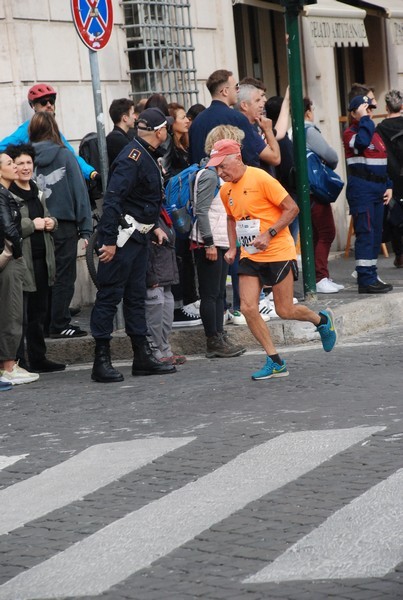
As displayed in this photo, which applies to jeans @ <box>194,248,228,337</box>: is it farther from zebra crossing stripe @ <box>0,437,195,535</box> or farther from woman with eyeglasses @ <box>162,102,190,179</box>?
zebra crossing stripe @ <box>0,437,195,535</box>

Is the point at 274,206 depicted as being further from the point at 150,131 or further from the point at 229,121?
the point at 229,121

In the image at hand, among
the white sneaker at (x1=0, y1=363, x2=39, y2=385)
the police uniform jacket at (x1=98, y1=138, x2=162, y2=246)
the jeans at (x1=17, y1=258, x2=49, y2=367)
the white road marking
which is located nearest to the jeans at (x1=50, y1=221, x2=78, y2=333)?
the jeans at (x1=17, y1=258, x2=49, y2=367)

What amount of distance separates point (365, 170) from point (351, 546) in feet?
26.5

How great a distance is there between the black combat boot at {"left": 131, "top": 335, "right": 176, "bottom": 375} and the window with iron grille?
17.0ft

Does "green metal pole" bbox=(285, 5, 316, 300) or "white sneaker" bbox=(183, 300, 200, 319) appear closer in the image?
"white sneaker" bbox=(183, 300, 200, 319)

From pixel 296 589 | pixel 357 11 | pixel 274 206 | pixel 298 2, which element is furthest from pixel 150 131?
pixel 357 11

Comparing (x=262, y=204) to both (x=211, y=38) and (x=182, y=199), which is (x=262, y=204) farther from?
(x=211, y=38)

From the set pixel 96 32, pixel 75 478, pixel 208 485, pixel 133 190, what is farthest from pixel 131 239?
pixel 208 485

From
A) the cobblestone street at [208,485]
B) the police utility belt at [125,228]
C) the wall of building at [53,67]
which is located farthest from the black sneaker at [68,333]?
the wall of building at [53,67]

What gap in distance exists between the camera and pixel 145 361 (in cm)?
1043

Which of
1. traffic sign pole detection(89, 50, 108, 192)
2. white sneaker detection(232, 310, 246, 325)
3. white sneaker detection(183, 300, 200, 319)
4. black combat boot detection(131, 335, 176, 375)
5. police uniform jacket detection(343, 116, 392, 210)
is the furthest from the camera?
police uniform jacket detection(343, 116, 392, 210)

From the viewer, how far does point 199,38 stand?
53.5 feet

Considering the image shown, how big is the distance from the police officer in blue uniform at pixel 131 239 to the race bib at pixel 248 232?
2.49 ft

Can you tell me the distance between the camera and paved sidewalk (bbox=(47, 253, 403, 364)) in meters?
11.6
